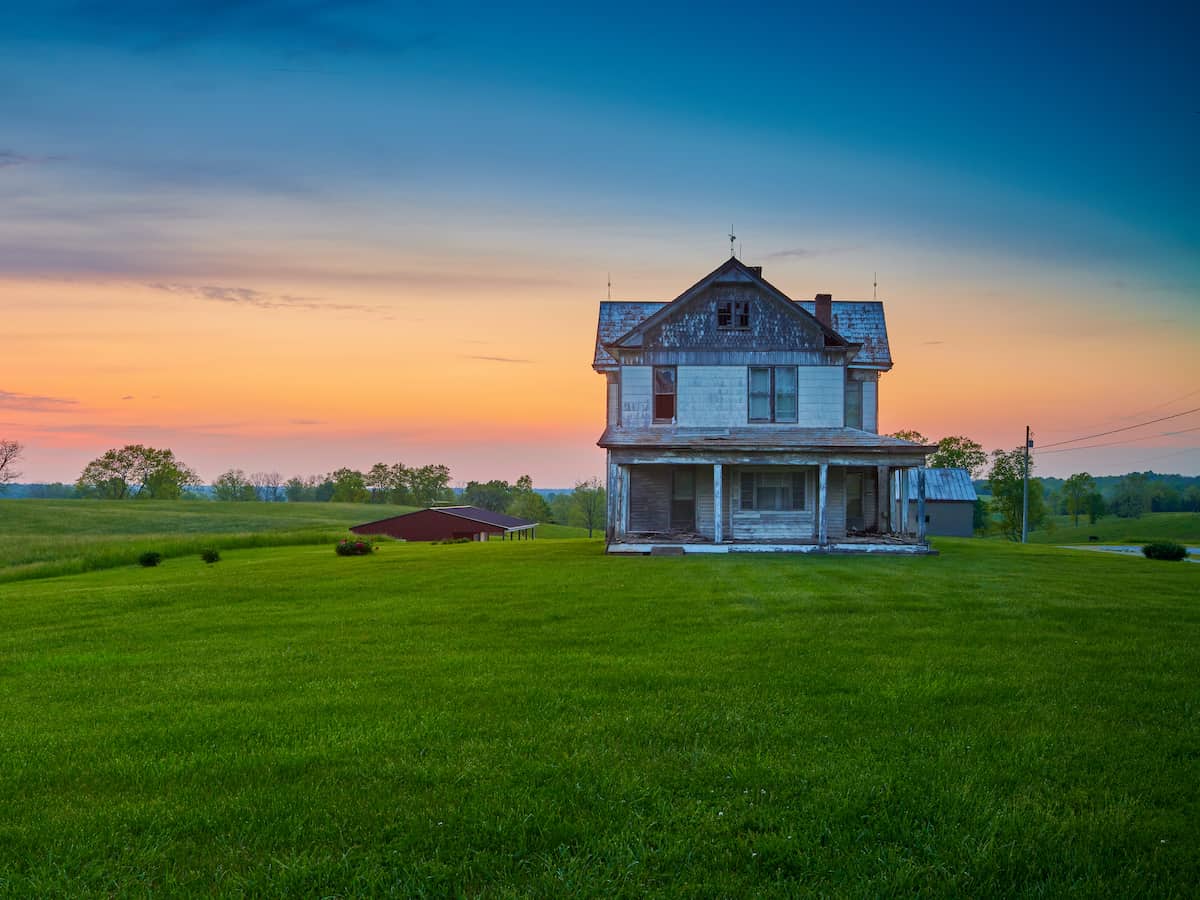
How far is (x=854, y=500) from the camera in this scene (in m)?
34.7

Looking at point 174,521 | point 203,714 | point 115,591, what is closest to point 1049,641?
point 203,714

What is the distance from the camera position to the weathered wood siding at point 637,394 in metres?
31.0

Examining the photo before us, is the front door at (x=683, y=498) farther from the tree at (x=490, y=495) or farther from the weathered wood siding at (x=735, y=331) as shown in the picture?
the tree at (x=490, y=495)

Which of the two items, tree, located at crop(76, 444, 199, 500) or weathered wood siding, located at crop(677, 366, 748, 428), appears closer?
weathered wood siding, located at crop(677, 366, 748, 428)

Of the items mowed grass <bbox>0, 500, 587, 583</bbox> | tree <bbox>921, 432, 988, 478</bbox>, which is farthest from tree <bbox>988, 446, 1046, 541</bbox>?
mowed grass <bbox>0, 500, 587, 583</bbox>

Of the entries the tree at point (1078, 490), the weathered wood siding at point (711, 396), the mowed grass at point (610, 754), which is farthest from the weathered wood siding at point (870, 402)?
the tree at point (1078, 490)

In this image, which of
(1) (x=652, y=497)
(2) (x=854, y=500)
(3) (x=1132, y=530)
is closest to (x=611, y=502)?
(1) (x=652, y=497)

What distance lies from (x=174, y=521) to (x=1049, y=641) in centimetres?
8724

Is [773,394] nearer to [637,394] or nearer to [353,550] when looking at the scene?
[637,394]

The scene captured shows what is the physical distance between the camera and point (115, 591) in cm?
2034

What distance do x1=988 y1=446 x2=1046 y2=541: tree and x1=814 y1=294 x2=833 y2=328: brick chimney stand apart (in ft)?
184

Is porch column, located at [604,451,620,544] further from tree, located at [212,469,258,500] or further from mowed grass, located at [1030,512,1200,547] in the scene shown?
tree, located at [212,469,258,500]

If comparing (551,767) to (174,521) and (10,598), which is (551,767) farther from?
(174,521)

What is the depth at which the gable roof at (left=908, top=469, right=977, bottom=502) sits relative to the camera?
56.2m
